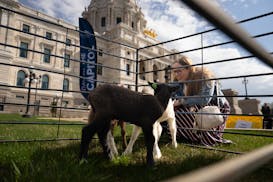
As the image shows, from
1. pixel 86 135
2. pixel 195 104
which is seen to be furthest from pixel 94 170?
pixel 195 104

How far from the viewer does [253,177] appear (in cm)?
216

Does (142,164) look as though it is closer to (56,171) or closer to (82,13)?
(56,171)

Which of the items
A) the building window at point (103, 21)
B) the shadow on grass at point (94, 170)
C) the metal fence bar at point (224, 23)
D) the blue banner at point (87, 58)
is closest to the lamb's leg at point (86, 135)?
the shadow on grass at point (94, 170)

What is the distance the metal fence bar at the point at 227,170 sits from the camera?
28 centimetres

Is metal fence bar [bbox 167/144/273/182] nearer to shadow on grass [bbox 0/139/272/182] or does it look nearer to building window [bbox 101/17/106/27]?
shadow on grass [bbox 0/139/272/182]

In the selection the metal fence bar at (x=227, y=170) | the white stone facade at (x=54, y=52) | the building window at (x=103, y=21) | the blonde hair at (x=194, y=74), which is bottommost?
the metal fence bar at (x=227, y=170)

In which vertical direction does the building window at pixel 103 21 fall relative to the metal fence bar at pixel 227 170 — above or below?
above

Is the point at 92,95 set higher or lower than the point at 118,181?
higher

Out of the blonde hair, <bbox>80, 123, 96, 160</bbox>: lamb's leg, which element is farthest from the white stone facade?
<bbox>80, 123, 96, 160</bbox>: lamb's leg

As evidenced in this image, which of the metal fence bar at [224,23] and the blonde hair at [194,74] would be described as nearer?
the metal fence bar at [224,23]

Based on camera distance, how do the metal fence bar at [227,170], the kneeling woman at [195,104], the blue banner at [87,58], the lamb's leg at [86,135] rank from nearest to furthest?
the metal fence bar at [227,170]
the lamb's leg at [86,135]
the kneeling woman at [195,104]
the blue banner at [87,58]

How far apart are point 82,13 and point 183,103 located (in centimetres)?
6600

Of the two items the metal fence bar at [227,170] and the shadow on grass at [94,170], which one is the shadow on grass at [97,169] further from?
the metal fence bar at [227,170]

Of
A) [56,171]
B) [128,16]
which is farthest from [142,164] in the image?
[128,16]
